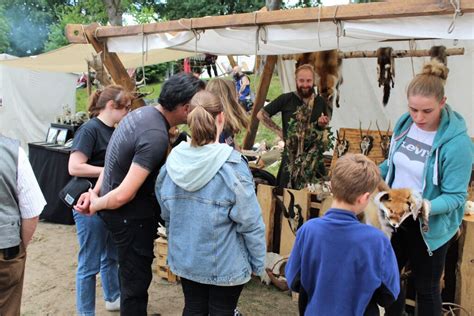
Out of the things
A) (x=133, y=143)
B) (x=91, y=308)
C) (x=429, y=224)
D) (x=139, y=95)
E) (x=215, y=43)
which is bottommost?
(x=91, y=308)

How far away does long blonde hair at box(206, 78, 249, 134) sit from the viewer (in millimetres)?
2619

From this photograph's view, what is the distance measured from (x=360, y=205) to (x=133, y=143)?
111 centimetres

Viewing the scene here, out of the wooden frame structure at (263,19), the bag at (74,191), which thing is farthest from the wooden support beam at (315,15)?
the bag at (74,191)

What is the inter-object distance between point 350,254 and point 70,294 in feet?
9.40

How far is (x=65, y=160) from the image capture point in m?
5.43

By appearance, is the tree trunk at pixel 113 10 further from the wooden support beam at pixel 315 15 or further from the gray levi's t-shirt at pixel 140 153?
the gray levi's t-shirt at pixel 140 153

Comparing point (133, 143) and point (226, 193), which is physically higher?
point (133, 143)

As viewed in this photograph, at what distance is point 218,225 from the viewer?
199 centimetres

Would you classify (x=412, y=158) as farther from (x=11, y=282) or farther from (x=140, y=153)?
(x=11, y=282)

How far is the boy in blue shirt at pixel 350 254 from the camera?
1606 millimetres

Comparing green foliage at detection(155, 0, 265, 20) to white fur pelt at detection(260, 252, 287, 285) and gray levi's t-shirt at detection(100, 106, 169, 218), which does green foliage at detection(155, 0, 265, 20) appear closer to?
white fur pelt at detection(260, 252, 287, 285)

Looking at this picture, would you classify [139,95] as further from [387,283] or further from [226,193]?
[387,283]

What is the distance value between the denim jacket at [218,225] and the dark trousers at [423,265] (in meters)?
0.81

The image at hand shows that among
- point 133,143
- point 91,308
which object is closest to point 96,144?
point 133,143
